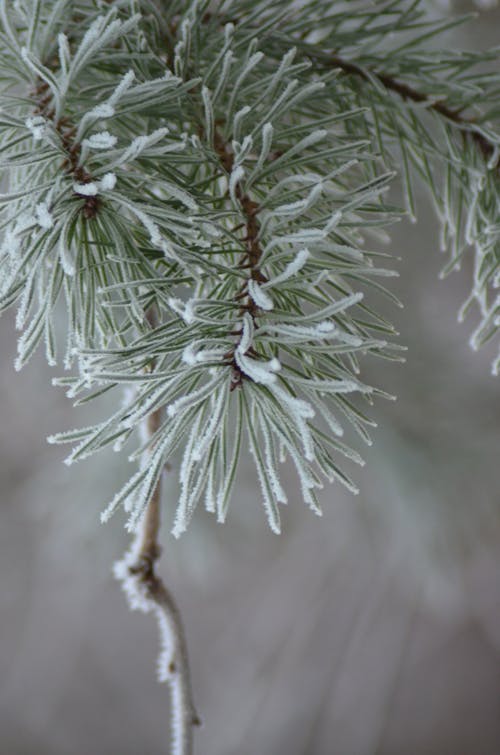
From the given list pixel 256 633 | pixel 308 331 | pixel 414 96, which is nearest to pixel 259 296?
pixel 308 331

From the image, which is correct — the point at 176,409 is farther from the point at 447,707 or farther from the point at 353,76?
the point at 447,707

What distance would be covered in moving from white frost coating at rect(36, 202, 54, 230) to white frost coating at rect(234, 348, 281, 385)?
0.07m

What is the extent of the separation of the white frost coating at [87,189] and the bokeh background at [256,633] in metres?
0.63

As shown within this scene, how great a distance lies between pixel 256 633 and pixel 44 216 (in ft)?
4.70

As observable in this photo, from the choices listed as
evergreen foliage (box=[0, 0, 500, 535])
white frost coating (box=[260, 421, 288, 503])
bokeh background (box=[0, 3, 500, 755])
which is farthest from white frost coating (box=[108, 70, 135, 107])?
bokeh background (box=[0, 3, 500, 755])

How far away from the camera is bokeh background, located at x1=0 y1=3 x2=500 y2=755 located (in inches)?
41.9

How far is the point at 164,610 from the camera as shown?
13.9 inches

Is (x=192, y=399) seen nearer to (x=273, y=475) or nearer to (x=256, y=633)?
(x=273, y=475)

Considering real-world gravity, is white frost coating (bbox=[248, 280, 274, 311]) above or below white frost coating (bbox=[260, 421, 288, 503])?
above

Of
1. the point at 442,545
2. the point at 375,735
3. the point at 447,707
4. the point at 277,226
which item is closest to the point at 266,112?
the point at 277,226

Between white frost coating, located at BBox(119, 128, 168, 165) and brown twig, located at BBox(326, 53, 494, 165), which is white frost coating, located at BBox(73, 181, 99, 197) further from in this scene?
brown twig, located at BBox(326, 53, 494, 165)

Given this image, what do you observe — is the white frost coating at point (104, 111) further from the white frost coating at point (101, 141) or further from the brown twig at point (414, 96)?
the brown twig at point (414, 96)

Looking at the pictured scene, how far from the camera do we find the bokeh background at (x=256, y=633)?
106 cm

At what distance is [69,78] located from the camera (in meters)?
0.23
